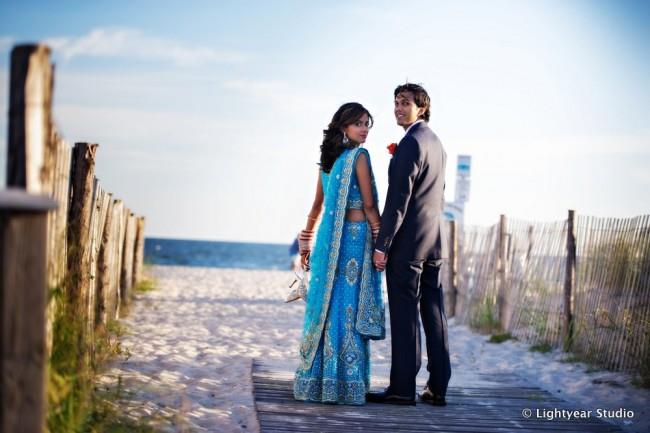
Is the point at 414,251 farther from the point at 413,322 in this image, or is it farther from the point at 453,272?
the point at 453,272

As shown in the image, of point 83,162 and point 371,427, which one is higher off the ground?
point 83,162

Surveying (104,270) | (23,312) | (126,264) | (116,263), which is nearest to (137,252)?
(126,264)

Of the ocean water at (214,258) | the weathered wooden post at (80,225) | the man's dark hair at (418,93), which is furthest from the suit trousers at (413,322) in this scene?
the ocean water at (214,258)

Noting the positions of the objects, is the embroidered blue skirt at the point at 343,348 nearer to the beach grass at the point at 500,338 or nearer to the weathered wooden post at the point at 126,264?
the beach grass at the point at 500,338

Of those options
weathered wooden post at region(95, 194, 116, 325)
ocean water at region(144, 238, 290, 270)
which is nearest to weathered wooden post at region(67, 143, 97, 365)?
weathered wooden post at region(95, 194, 116, 325)

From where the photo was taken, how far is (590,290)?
7.10 m

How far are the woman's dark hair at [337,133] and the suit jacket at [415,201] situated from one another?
1.07ft

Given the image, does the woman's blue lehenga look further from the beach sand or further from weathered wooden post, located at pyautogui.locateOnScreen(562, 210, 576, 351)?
weathered wooden post, located at pyautogui.locateOnScreen(562, 210, 576, 351)

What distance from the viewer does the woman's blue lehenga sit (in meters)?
4.78

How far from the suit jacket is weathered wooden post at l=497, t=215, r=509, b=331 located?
4.26 meters

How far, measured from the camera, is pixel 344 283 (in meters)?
4.87

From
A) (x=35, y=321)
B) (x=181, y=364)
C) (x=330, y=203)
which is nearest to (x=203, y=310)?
(x=181, y=364)

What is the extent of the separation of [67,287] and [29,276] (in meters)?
2.02

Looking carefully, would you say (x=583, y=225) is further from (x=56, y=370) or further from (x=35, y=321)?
(x=35, y=321)
